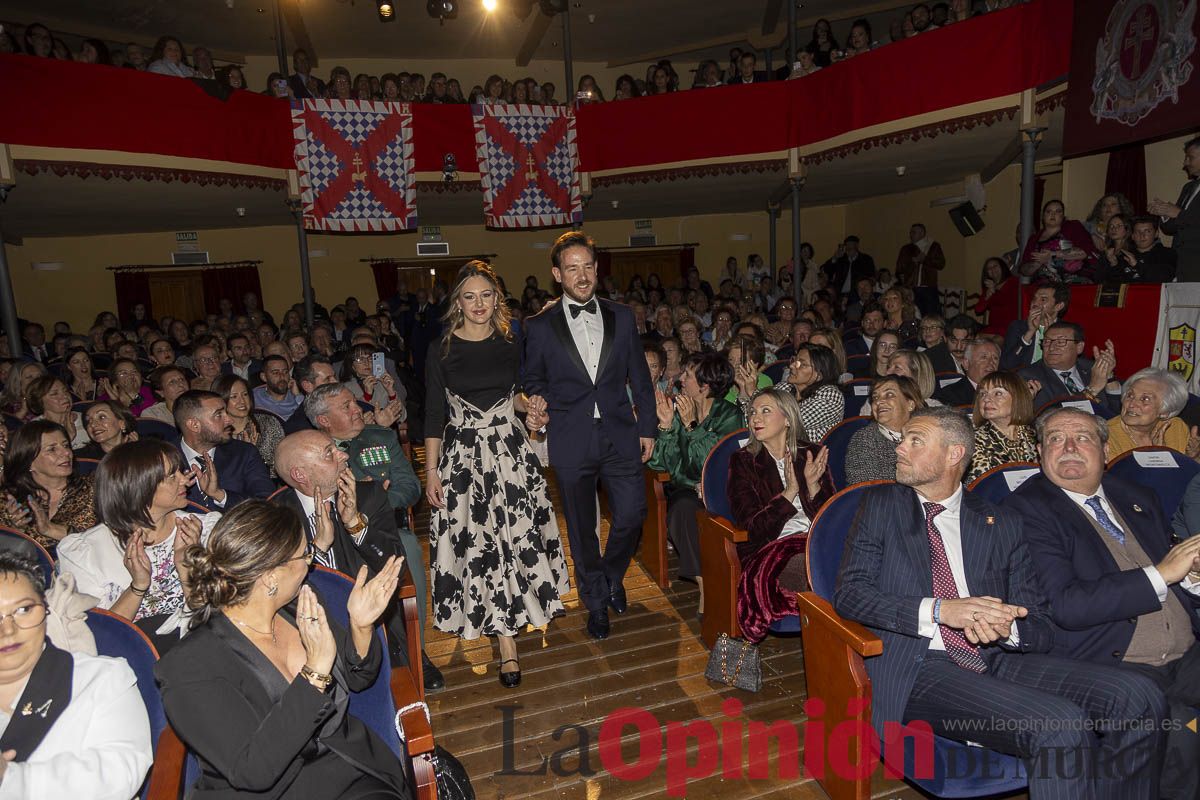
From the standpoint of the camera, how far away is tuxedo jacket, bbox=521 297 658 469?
327 cm

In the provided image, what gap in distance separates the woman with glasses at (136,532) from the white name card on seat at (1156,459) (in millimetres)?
3571

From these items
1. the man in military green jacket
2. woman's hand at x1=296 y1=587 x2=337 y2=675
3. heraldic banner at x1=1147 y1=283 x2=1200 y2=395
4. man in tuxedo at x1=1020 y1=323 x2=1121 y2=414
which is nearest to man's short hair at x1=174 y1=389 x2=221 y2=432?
the man in military green jacket

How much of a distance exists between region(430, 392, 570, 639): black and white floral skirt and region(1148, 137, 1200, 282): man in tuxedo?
5.34m

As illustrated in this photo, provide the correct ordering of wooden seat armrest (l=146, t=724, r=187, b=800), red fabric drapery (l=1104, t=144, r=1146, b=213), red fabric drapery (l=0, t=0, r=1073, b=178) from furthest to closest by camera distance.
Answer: red fabric drapery (l=1104, t=144, r=1146, b=213) < red fabric drapery (l=0, t=0, r=1073, b=178) < wooden seat armrest (l=146, t=724, r=187, b=800)

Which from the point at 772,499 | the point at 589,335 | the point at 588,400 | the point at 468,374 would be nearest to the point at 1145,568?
the point at 772,499

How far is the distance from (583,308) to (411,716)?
197 cm

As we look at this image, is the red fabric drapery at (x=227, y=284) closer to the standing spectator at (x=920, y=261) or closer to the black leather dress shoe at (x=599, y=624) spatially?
the standing spectator at (x=920, y=261)

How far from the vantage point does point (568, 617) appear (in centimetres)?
379

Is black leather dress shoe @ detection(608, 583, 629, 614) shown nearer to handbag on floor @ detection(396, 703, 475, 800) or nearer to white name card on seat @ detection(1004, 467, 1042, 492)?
handbag on floor @ detection(396, 703, 475, 800)

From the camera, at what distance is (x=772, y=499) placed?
312cm

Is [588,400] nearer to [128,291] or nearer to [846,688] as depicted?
[846,688]

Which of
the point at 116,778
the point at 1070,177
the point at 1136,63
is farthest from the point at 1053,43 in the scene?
the point at 116,778

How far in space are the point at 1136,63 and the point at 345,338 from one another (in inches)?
367

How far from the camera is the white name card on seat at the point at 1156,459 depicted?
9.41 feet
